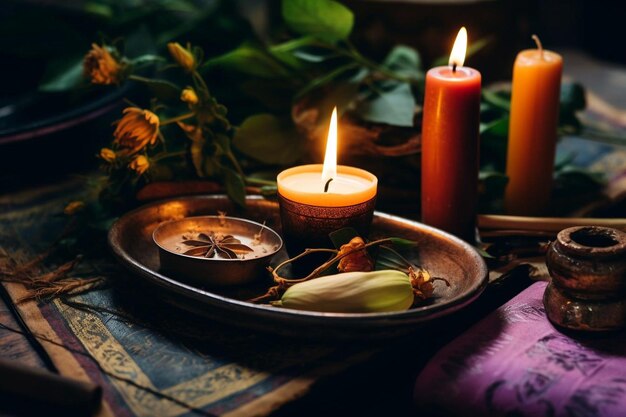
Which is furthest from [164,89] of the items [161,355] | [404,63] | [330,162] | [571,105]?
[571,105]

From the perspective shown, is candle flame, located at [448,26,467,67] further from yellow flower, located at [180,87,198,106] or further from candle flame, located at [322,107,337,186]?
yellow flower, located at [180,87,198,106]

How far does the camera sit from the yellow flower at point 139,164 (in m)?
0.90

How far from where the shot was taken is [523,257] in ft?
3.08

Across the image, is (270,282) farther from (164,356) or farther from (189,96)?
(189,96)

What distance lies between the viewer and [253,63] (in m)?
1.12

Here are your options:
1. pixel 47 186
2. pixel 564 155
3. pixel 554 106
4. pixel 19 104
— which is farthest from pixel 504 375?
pixel 19 104

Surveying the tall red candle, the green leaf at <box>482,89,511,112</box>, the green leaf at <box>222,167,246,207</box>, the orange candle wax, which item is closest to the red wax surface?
the tall red candle

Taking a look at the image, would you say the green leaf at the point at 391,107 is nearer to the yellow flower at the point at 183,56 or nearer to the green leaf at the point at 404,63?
the green leaf at the point at 404,63

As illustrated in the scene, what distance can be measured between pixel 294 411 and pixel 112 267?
0.33 m

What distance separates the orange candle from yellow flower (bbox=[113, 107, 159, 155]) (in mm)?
451

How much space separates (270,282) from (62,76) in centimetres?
55

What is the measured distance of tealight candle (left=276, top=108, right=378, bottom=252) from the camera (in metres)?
0.81

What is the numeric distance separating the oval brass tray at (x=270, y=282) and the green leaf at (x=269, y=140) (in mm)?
102

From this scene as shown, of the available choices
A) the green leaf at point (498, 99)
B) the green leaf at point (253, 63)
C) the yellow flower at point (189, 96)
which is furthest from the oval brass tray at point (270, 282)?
the green leaf at point (498, 99)
